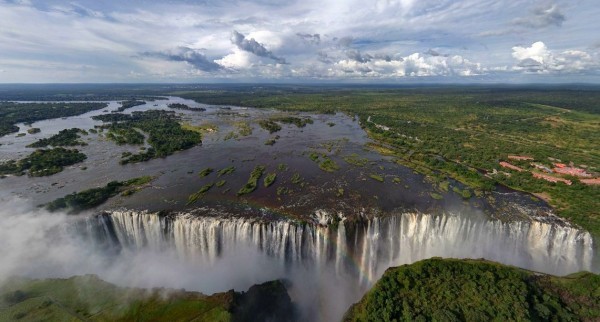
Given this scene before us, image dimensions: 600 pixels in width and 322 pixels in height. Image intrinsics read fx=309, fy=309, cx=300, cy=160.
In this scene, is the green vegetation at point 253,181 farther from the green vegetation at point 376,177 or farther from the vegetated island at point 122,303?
the green vegetation at point 376,177

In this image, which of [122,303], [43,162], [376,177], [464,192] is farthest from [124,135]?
[464,192]

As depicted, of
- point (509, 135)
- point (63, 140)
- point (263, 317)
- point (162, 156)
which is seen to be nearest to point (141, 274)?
point (263, 317)

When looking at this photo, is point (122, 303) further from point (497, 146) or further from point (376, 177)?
point (497, 146)

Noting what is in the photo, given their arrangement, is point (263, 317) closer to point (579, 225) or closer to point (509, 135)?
point (579, 225)

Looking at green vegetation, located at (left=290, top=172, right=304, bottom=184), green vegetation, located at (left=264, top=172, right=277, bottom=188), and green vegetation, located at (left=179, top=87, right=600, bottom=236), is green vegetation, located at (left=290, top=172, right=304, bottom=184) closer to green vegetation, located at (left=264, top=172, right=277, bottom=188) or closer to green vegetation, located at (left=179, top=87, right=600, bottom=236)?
green vegetation, located at (left=264, top=172, right=277, bottom=188)

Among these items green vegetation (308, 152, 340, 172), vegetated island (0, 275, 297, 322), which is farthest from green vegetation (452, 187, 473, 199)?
vegetated island (0, 275, 297, 322)

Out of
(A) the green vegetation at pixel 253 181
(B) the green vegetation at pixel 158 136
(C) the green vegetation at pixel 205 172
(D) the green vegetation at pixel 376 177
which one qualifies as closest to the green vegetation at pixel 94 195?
(C) the green vegetation at pixel 205 172
